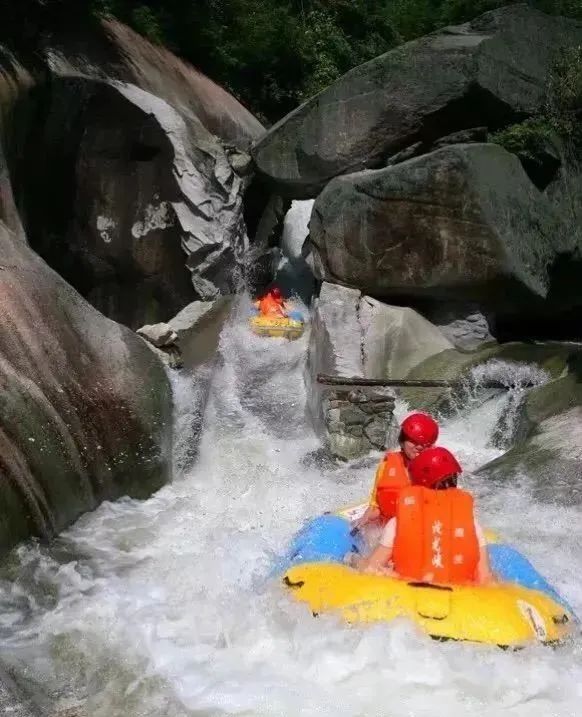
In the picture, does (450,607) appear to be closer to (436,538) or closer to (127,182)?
(436,538)

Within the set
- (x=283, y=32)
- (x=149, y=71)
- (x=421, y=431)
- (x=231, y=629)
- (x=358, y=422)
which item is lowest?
(x=358, y=422)

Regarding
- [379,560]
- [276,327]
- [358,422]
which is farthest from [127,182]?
[379,560]

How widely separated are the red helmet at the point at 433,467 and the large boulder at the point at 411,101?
9.55 metres

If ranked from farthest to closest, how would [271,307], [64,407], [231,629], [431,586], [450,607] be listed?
[271,307]
[64,407]
[231,629]
[431,586]
[450,607]

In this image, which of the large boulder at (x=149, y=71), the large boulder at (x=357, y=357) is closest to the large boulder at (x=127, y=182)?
the large boulder at (x=149, y=71)

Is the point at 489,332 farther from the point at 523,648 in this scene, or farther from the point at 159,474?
the point at 523,648

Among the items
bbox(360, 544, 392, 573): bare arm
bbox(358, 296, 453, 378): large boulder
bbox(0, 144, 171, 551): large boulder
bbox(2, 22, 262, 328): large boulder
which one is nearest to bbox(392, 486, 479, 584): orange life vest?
bbox(360, 544, 392, 573): bare arm

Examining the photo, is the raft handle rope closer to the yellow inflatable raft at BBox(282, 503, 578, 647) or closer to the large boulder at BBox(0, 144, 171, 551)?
the yellow inflatable raft at BBox(282, 503, 578, 647)

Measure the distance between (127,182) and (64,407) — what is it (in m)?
7.19

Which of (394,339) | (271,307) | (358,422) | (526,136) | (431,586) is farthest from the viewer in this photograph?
(271,307)

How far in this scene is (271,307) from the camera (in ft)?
45.2

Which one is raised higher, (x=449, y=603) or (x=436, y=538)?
(x=436, y=538)

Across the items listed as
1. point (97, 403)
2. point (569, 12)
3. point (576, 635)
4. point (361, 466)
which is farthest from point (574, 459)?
point (569, 12)

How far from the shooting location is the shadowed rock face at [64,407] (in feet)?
18.0
